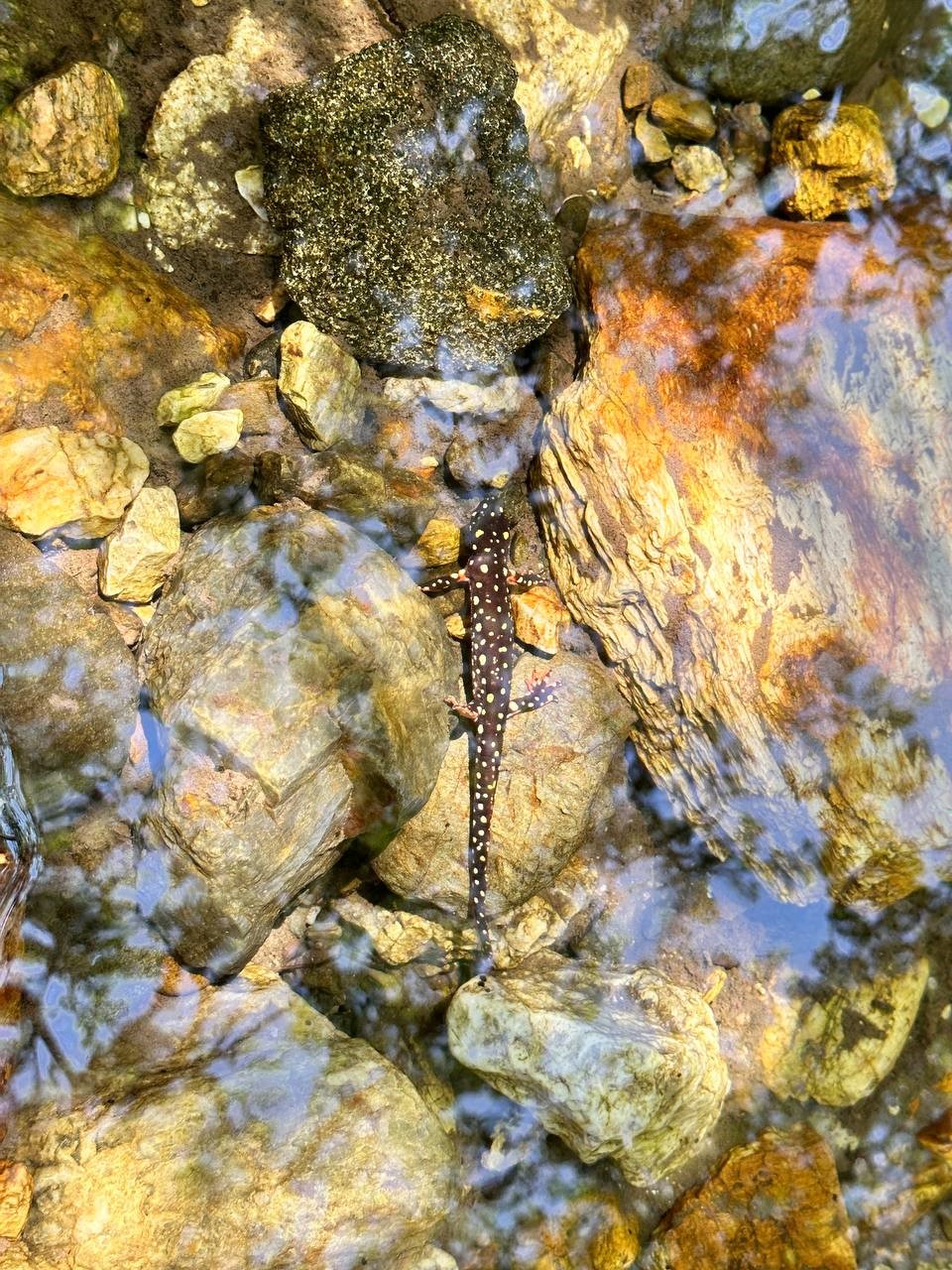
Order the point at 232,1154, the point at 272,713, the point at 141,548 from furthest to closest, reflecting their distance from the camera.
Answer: the point at 141,548 → the point at 232,1154 → the point at 272,713

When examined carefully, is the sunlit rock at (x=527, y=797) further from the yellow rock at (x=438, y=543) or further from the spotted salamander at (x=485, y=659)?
the yellow rock at (x=438, y=543)

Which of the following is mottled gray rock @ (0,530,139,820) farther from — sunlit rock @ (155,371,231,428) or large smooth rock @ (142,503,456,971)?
sunlit rock @ (155,371,231,428)

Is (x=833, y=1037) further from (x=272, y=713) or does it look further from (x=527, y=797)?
(x=272, y=713)

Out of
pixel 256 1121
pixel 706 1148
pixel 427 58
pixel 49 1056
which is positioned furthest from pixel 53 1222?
pixel 427 58

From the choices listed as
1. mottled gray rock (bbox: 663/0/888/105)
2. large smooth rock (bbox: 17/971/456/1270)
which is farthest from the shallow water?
mottled gray rock (bbox: 663/0/888/105)

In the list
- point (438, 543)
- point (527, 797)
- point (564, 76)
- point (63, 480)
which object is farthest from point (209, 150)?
point (527, 797)

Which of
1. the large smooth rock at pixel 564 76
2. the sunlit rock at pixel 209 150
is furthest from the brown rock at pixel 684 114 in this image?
the sunlit rock at pixel 209 150

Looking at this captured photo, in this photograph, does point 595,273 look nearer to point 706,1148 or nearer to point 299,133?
point 299,133

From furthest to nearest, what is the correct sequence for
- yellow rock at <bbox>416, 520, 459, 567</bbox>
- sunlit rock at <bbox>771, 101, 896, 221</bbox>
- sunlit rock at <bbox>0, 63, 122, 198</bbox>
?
yellow rock at <bbox>416, 520, 459, 567</bbox> < sunlit rock at <bbox>771, 101, 896, 221</bbox> < sunlit rock at <bbox>0, 63, 122, 198</bbox>
